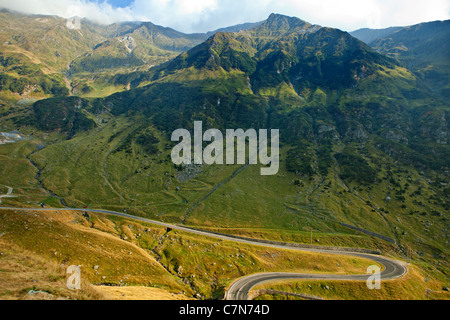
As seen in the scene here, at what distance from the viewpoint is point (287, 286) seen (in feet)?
201

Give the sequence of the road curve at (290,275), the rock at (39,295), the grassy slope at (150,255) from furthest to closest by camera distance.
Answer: the grassy slope at (150,255)
the road curve at (290,275)
the rock at (39,295)

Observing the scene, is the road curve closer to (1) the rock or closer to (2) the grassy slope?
(2) the grassy slope

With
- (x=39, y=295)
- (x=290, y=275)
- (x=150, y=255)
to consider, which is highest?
(x=39, y=295)

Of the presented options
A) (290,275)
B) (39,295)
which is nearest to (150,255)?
(290,275)

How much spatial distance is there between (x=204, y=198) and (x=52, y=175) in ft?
353

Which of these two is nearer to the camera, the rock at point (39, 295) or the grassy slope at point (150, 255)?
the rock at point (39, 295)

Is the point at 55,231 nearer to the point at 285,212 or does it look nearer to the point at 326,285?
the point at 326,285

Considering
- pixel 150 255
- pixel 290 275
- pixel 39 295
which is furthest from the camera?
pixel 150 255

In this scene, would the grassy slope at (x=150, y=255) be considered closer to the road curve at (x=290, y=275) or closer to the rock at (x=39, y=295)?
the road curve at (x=290, y=275)

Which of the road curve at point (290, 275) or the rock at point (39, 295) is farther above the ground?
the rock at point (39, 295)

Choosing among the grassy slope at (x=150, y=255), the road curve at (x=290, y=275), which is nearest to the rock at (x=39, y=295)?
the grassy slope at (x=150, y=255)

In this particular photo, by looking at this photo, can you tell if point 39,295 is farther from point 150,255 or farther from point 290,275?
point 290,275

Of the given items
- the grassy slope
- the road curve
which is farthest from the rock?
the road curve
